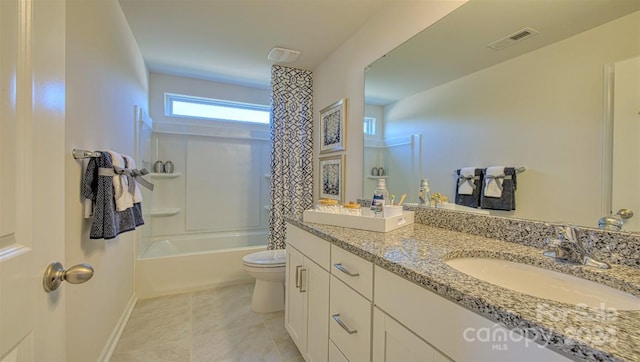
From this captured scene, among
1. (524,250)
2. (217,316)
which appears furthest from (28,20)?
(217,316)

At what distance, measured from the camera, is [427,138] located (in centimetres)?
159

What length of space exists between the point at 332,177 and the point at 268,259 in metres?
0.94

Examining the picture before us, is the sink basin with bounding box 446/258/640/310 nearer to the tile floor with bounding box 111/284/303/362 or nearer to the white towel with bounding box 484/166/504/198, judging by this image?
the white towel with bounding box 484/166/504/198

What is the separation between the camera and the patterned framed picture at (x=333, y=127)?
2.37m

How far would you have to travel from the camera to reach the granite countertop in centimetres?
44

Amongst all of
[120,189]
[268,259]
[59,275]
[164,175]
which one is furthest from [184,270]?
[59,275]

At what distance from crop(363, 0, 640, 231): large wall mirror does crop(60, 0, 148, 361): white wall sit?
5.81 feet

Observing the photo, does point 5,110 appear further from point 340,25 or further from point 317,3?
point 340,25

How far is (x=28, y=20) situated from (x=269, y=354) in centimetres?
Result: 188

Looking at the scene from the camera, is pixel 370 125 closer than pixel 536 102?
No

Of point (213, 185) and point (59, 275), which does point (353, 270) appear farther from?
point (213, 185)

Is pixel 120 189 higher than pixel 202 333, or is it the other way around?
pixel 120 189

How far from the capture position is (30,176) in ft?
1.77

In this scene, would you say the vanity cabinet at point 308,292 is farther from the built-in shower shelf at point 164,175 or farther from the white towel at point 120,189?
the built-in shower shelf at point 164,175
